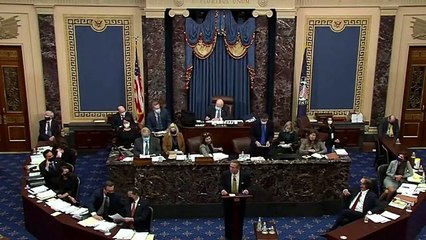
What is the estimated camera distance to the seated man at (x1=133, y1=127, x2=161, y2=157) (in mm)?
11375

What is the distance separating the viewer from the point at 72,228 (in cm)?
883

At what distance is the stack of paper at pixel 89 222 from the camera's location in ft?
28.9

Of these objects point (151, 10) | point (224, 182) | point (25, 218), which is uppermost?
point (151, 10)

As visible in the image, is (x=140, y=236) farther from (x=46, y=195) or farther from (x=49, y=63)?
(x=49, y=63)

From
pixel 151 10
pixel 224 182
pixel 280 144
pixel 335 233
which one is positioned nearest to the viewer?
pixel 335 233

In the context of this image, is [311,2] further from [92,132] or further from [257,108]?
[92,132]

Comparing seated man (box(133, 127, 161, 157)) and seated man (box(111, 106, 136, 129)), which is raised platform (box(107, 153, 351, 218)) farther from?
seated man (box(111, 106, 136, 129))

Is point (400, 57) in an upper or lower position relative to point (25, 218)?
upper

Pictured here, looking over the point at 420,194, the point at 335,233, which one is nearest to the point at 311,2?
the point at 420,194

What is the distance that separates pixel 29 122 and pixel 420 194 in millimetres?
9802

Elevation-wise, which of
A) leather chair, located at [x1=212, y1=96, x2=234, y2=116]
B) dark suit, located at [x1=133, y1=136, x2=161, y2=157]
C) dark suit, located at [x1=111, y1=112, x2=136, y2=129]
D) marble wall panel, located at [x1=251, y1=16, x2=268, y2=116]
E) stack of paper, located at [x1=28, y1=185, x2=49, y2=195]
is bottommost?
stack of paper, located at [x1=28, y1=185, x2=49, y2=195]

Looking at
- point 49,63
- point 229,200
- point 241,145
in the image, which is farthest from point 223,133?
point 49,63

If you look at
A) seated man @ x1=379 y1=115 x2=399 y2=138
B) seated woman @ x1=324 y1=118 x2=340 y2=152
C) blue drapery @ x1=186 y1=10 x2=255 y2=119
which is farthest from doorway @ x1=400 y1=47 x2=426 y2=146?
blue drapery @ x1=186 y1=10 x2=255 y2=119

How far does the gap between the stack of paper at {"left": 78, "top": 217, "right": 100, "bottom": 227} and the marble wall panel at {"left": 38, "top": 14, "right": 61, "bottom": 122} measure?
6.17m
